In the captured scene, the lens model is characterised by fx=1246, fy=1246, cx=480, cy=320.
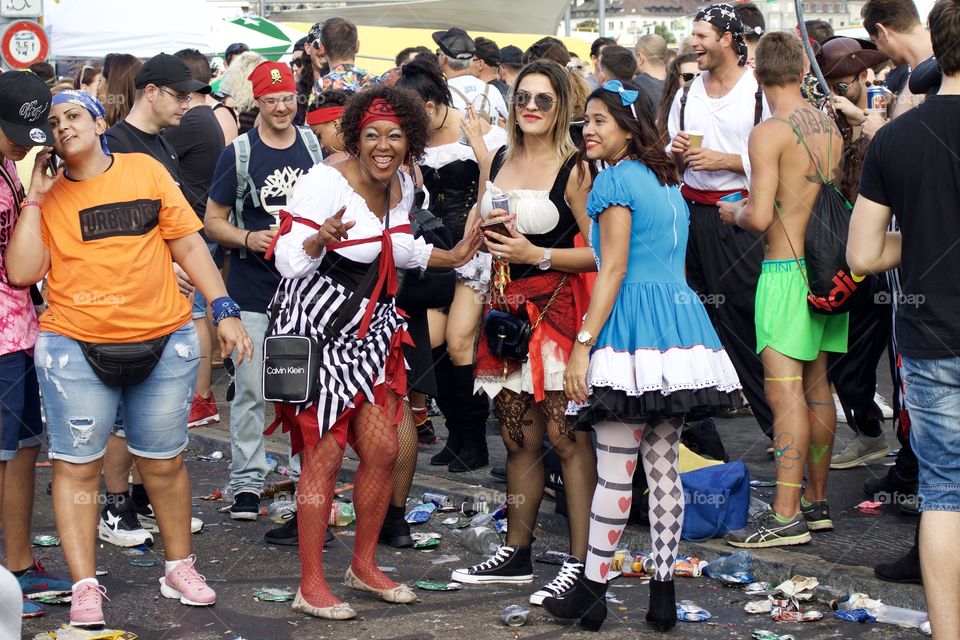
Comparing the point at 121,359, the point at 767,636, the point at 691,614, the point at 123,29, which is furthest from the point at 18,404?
the point at 123,29

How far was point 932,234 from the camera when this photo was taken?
403 centimetres

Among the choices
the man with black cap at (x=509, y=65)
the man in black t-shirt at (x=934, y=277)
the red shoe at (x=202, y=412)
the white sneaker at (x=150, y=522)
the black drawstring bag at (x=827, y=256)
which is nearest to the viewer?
the man in black t-shirt at (x=934, y=277)

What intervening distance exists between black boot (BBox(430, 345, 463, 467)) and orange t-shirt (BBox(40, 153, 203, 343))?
2.51 m

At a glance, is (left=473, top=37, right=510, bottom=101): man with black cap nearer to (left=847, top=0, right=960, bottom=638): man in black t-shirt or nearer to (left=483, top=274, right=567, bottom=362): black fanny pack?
(left=483, top=274, right=567, bottom=362): black fanny pack

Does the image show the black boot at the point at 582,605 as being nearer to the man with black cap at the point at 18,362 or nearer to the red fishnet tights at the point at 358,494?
the red fishnet tights at the point at 358,494

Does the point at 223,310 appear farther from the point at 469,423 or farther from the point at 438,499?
the point at 469,423

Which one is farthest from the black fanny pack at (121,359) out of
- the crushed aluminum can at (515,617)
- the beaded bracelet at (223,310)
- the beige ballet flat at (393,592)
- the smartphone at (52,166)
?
the crushed aluminum can at (515,617)

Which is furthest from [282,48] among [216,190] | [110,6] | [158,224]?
[158,224]

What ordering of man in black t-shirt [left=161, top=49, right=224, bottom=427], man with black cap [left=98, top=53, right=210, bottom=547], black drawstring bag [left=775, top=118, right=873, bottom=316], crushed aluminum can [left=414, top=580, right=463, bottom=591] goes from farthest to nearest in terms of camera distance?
man in black t-shirt [left=161, top=49, right=224, bottom=427] → man with black cap [left=98, top=53, right=210, bottom=547] → black drawstring bag [left=775, top=118, right=873, bottom=316] → crushed aluminum can [left=414, top=580, right=463, bottom=591]

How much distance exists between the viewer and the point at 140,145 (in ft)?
20.7

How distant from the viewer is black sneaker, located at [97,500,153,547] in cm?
610

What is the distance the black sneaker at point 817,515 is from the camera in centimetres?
586

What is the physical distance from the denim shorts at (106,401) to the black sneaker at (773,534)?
8.27ft

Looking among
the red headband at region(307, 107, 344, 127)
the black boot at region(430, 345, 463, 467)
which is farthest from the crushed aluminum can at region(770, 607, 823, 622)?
the red headband at region(307, 107, 344, 127)
